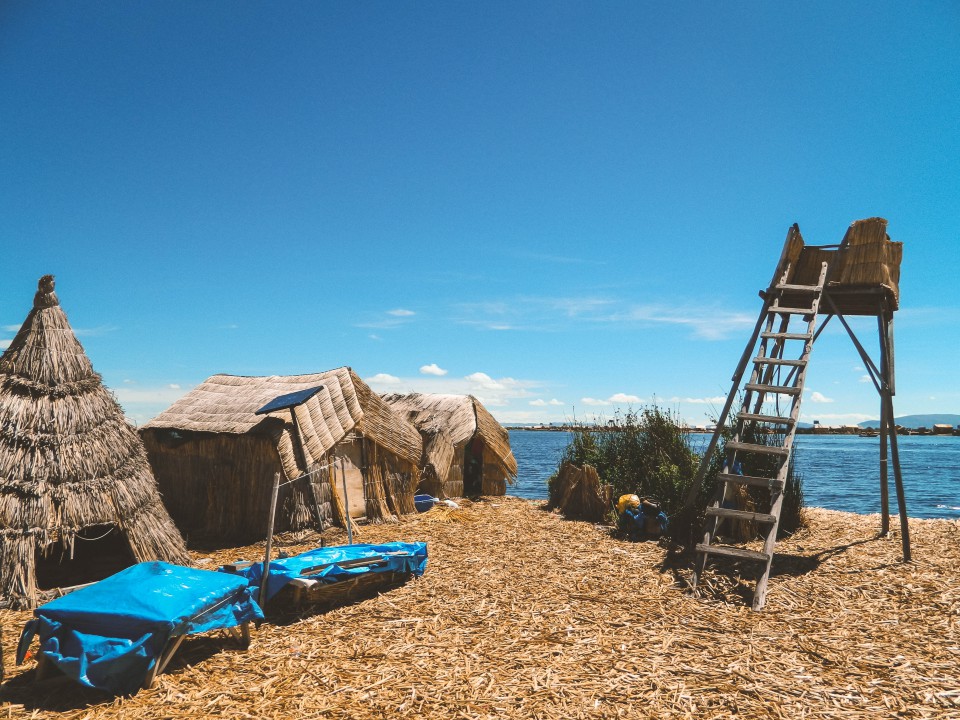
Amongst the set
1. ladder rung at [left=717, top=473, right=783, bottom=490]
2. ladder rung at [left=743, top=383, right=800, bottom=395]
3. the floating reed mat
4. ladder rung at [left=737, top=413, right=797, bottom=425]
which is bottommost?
the floating reed mat

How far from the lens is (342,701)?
573cm

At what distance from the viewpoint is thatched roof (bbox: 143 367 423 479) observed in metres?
13.3

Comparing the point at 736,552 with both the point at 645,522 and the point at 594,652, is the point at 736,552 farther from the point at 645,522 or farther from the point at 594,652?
the point at 645,522

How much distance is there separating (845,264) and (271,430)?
11246 millimetres

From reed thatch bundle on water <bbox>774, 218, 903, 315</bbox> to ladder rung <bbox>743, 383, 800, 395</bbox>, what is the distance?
197 centimetres

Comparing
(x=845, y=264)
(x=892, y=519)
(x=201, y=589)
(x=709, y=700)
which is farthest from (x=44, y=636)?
(x=892, y=519)

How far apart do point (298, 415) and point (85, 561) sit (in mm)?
4636

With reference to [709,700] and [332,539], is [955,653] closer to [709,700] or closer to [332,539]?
[709,700]

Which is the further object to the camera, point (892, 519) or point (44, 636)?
point (892, 519)

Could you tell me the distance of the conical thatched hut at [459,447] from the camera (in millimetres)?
19047

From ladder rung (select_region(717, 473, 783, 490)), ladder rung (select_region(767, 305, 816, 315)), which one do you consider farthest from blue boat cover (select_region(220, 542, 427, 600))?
ladder rung (select_region(767, 305, 816, 315))

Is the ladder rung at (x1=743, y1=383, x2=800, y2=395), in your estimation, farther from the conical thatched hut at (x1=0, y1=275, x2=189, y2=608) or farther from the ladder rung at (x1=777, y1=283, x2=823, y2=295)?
the conical thatched hut at (x1=0, y1=275, x2=189, y2=608)

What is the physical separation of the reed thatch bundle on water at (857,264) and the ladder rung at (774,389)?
1.97 m

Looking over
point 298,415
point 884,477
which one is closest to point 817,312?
point 884,477
